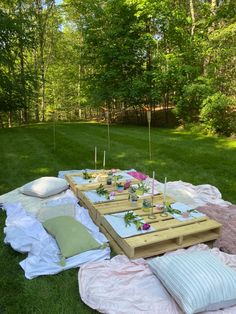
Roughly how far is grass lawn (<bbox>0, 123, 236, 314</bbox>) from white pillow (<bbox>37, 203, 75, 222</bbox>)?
0.47m

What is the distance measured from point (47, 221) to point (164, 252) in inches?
52.9

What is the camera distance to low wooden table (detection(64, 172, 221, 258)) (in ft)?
8.75

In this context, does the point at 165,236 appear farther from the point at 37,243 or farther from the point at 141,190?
the point at 37,243

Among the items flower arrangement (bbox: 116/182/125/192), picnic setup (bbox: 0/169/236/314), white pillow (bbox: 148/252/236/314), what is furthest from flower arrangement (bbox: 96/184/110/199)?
white pillow (bbox: 148/252/236/314)

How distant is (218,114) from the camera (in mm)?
9344

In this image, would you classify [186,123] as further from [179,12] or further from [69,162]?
[69,162]

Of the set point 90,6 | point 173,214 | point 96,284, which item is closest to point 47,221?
point 96,284

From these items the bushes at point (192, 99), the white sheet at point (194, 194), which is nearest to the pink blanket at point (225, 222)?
the white sheet at point (194, 194)

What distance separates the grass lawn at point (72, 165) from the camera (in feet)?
7.19

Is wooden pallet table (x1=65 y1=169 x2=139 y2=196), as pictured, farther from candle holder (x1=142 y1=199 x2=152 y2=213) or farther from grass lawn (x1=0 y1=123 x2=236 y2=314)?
candle holder (x1=142 y1=199 x2=152 y2=213)

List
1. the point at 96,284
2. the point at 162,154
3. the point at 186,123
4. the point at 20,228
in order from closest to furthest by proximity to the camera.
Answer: the point at 96,284, the point at 20,228, the point at 162,154, the point at 186,123

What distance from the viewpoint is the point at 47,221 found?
320cm

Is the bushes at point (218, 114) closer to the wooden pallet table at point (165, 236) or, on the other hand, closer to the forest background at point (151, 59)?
the forest background at point (151, 59)

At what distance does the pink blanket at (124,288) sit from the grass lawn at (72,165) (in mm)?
116
